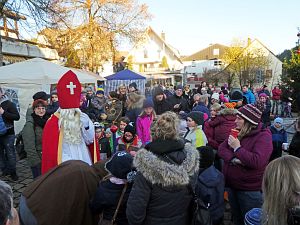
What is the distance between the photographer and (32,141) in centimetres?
488

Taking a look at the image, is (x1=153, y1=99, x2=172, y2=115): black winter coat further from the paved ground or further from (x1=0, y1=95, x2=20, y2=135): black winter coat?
(x1=0, y1=95, x2=20, y2=135): black winter coat

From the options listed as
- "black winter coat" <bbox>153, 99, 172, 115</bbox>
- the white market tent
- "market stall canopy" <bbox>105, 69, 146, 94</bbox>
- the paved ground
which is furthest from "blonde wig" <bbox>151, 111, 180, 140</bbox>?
"market stall canopy" <bbox>105, 69, 146, 94</bbox>

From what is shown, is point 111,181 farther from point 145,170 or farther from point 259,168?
point 259,168

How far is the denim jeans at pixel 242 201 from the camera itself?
308cm

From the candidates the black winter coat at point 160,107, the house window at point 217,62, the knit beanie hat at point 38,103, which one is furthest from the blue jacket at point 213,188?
the house window at point 217,62

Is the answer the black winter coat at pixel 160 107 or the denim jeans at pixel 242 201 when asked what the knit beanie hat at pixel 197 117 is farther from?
the black winter coat at pixel 160 107

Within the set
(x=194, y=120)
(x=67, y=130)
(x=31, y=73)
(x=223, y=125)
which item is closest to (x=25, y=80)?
(x=31, y=73)

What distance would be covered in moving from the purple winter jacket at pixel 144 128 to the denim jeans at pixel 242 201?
2.30m

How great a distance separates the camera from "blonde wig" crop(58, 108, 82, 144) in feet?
11.8

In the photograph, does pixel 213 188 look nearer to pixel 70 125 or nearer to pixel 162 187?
pixel 162 187

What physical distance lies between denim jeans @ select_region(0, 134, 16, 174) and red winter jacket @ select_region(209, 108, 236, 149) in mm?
4006

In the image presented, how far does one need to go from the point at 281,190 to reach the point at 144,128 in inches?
150

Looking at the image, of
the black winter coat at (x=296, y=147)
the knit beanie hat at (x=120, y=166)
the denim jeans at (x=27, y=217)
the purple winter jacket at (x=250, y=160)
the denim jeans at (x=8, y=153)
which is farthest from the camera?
the denim jeans at (x=8, y=153)

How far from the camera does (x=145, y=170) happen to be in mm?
2305
